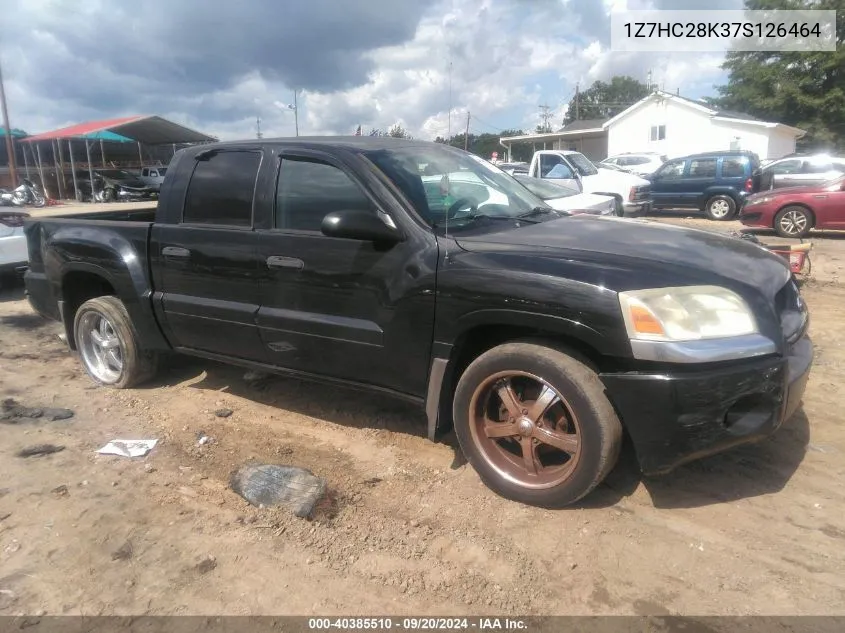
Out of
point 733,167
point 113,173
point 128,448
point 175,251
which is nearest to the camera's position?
point 128,448

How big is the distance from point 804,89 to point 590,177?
3514 centimetres

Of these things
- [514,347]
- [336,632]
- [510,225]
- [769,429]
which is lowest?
[336,632]

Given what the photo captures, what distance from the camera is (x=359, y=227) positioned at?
313 centimetres

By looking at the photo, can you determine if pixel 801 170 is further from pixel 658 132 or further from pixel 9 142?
pixel 9 142

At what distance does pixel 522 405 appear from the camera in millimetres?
3035

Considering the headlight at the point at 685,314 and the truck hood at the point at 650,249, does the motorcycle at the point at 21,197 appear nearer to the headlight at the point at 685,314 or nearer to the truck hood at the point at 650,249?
the truck hood at the point at 650,249

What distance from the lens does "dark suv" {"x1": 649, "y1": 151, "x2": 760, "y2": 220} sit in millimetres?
15445

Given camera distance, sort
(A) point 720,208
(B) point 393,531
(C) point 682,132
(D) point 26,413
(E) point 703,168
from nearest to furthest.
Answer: (B) point 393,531, (D) point 26,413, (A) point 720,208, (E) point 703,168, (C) point 682,132

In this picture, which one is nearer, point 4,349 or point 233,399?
point 233,399

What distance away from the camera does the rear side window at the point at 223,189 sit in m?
3.82

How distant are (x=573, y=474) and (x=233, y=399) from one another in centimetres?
272

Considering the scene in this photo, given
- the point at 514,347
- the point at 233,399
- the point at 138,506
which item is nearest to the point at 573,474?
the point at 514,347

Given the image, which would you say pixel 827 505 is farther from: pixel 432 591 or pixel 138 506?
pixel 138 506

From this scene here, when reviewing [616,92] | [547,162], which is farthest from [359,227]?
[616,92]
